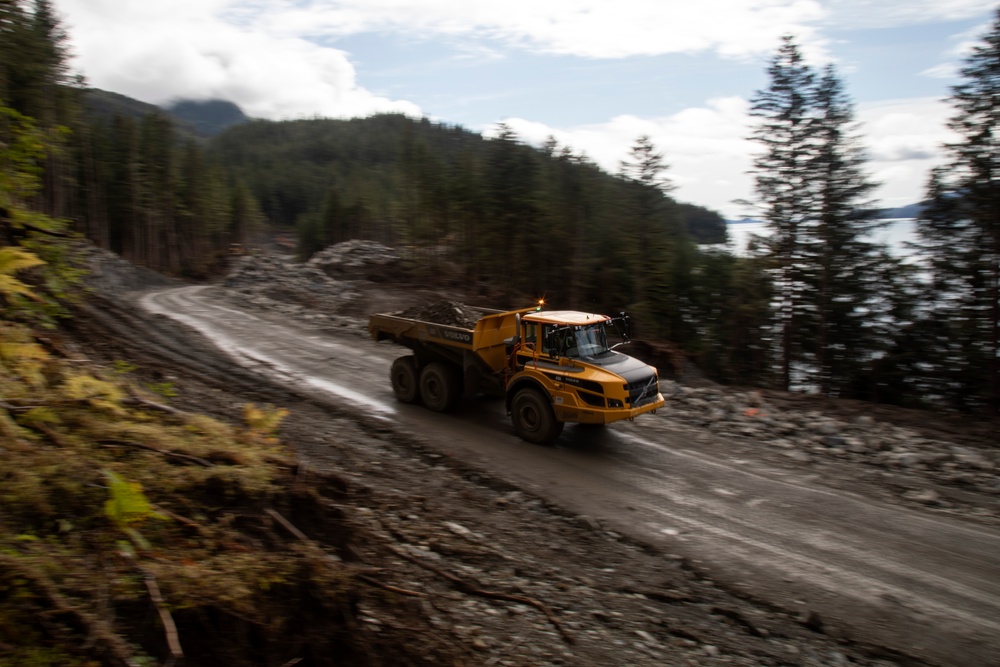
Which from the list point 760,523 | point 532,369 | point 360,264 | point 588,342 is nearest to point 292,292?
point 360,264

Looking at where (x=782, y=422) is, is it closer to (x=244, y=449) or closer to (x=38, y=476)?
(x=244, y=449)

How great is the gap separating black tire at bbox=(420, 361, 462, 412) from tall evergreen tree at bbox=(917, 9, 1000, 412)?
13637 millimetres

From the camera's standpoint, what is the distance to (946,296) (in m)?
17.9

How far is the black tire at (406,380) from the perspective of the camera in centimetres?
1266

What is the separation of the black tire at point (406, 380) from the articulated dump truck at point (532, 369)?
0.8 inches

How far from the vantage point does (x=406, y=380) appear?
1277 cm

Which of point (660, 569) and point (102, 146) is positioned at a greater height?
point (102, 146)

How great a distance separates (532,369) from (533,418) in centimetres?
82

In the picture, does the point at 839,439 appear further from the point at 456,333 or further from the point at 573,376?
the point at 456,333

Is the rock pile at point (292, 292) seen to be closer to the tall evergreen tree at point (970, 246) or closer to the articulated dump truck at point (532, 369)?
the articulated dump truck at point (532, 369)

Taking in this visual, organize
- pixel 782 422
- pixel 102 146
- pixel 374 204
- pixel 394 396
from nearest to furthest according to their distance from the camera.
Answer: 1. pixel 782 422
2. pixel 394 396
3. pixel 102 146
4. pixel 374 204

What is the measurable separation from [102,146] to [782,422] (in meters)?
64.2

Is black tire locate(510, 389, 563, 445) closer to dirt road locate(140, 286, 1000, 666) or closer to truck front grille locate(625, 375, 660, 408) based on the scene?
dirt road locate(140, 286, 1000, 666)

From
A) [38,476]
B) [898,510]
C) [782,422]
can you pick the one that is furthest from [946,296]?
[38,476]
